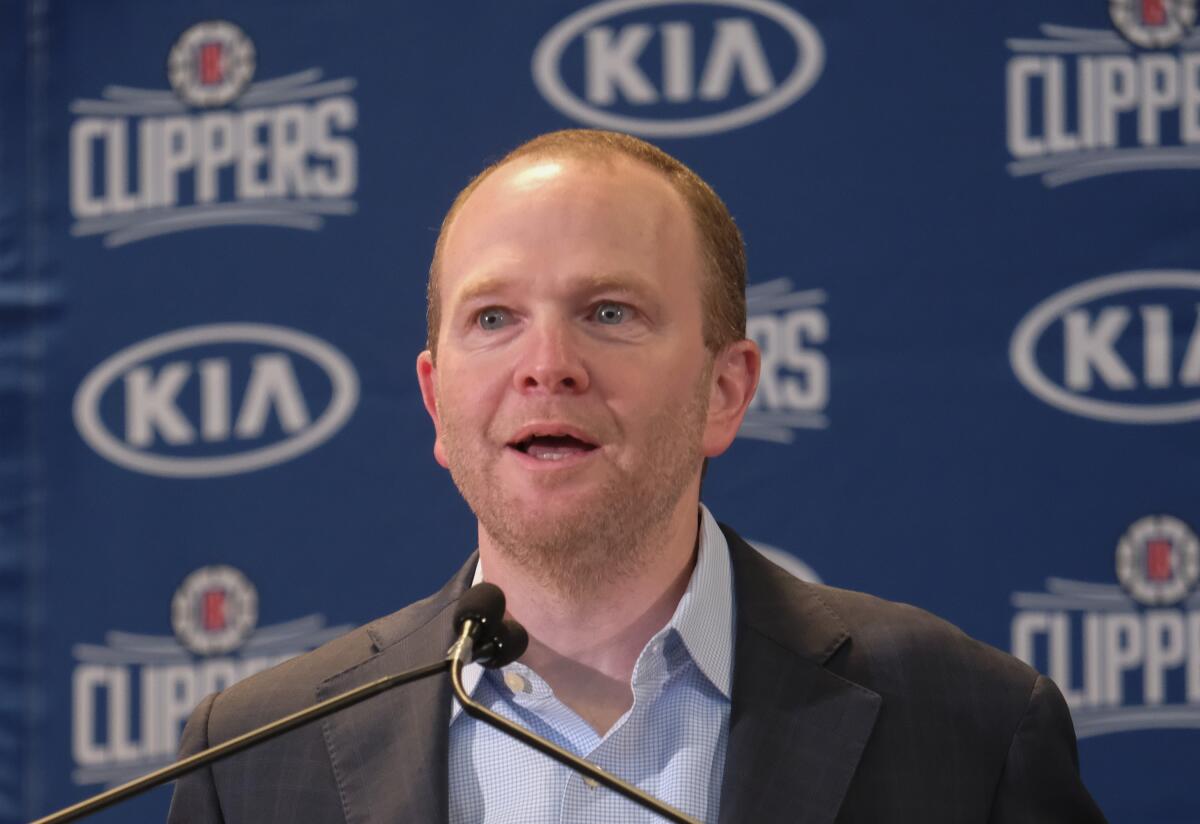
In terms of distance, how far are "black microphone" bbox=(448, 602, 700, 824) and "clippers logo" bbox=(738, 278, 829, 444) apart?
1473mm

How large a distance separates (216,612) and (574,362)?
1.55 metres

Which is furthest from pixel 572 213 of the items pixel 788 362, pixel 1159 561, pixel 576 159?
pixel 1159 561

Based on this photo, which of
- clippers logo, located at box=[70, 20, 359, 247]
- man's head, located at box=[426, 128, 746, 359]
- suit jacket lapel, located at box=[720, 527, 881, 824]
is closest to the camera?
suit jacket lapel, located at box=[720, 527, 881, 824]

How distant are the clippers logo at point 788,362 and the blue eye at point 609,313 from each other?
3.64 ft

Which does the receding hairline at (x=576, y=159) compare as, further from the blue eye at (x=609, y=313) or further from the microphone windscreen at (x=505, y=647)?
the microphone windscreen at (x=505, y=647)

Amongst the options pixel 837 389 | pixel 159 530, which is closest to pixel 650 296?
pixel 837 389

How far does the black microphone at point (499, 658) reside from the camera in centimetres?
153

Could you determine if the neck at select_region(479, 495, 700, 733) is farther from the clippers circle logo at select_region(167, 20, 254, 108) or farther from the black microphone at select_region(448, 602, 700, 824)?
the clippers circle logo at select_region(167, 20, 254, 108)

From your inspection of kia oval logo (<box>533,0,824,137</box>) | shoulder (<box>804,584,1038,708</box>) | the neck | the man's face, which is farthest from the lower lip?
kia oval logo (<box>533,0,824,137</box>)

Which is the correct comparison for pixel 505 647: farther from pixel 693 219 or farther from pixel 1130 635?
pixel 1130 635

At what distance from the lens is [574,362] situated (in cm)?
190

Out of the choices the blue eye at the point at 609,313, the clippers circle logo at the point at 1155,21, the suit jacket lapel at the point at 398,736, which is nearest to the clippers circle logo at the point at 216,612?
the suit jacket lapel at the point at 398,736

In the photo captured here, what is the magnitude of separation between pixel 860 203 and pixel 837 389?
0.38m

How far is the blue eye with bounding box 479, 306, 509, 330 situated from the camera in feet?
6.49
